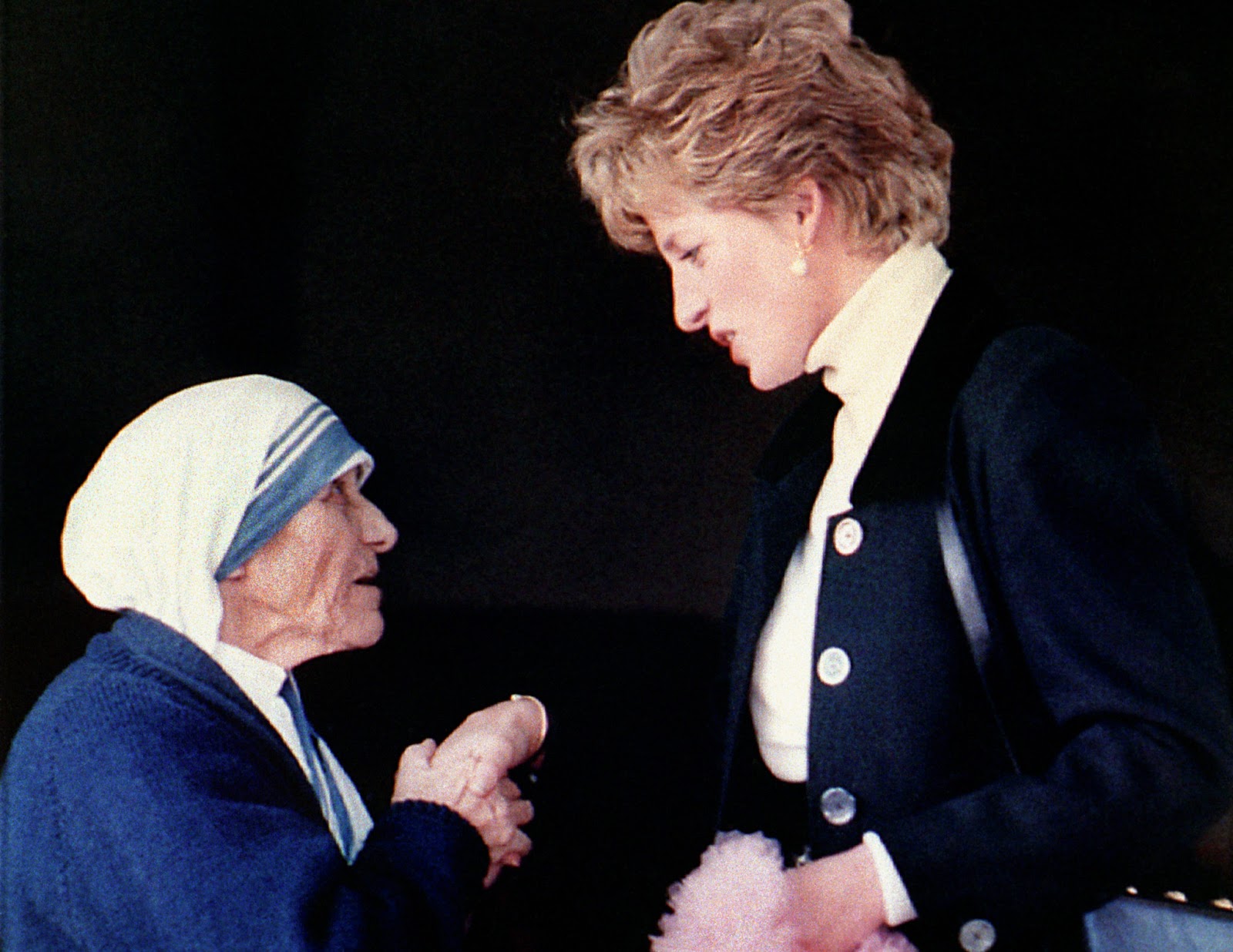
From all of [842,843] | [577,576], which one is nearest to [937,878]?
[842,843]

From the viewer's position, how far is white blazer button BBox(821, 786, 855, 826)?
3.42 feet

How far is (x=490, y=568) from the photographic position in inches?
51.8

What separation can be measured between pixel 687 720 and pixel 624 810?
0.44 ft

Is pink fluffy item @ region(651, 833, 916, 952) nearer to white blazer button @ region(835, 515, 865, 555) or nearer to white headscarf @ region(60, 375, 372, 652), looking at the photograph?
white blazer button @ region(835, 515, 865, 555)

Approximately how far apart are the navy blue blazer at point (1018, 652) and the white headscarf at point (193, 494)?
1.96 feet

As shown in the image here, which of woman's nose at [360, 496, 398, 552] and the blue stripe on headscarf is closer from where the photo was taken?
the blue stripe on headscarf

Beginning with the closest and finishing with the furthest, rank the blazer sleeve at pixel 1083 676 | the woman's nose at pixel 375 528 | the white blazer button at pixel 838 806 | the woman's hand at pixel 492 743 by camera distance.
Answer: the blazer sleeve at pixel 1083 676 → the white blazer button at pixel 838 806 → the woman's hand at pixel 492 743 → the woman's nose at pixel 375 528

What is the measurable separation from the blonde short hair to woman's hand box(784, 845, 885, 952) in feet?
2.05

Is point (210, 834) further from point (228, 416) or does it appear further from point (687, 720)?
point (687, 720)

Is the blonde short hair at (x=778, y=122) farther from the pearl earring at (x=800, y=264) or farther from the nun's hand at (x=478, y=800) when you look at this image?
the nun's hand at (x=478, y=800)

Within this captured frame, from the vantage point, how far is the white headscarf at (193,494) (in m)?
1.11

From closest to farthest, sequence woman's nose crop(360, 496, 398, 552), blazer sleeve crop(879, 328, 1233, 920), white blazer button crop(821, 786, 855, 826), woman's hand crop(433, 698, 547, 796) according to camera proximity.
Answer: blazer sleeve crop(879, 328, 1233, 920)
white blazer button crop(821, 786, 855, 826)
woman's hand crop(433, 698, 547, 796)
woman's nose crop(360, 496, 398, 552)

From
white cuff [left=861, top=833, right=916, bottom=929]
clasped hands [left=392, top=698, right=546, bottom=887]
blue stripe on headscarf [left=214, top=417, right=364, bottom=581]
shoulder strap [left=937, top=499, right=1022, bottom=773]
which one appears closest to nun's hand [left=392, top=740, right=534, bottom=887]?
clasped hands [left=392, top=698, right=546, bottom=887]

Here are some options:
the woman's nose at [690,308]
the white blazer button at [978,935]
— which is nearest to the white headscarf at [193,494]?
the woman's nose at [690,308]
